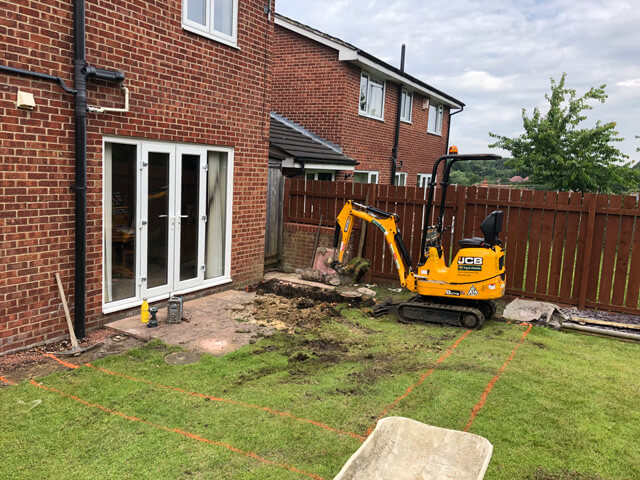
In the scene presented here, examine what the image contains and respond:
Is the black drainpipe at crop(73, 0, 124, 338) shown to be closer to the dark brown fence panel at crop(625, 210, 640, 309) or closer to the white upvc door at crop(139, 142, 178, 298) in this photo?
the white upvc door at crop(139, 142, 178, 298)

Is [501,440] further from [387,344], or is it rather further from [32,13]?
[32,13]

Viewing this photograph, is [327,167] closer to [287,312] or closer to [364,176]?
[364,176]

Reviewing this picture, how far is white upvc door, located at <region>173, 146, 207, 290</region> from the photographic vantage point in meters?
7.82

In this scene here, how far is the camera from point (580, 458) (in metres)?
4.03

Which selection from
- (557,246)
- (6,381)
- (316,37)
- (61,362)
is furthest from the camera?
(316,37)

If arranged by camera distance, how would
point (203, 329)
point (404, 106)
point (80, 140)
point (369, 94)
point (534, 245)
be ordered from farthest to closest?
point (404, 106)
point (369, 94)
point (534, 245)
point (203, 329)
point (80, 140)

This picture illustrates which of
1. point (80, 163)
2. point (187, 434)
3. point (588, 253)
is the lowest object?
point (187, 434)

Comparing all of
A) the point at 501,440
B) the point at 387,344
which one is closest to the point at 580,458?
the point at 501,440

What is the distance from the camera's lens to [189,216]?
812 cm

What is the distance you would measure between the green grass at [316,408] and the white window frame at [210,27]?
4830 mm

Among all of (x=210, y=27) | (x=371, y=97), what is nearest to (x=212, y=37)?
(x=210, y=27)

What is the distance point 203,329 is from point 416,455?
4129 millimetres

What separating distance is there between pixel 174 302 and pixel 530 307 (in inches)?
227

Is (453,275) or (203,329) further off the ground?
(453,275)
